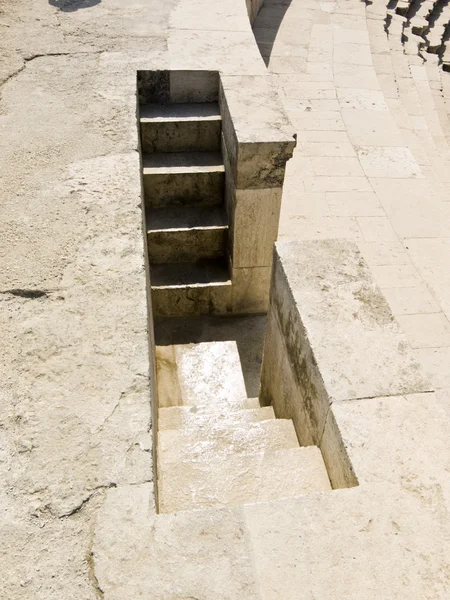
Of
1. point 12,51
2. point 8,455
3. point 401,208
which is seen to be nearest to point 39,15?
point 12,51

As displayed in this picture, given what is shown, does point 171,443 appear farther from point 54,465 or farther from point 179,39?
point 179,39

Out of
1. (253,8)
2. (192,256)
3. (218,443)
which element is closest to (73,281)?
(218,443)

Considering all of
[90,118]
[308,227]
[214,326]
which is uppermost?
[90,118]

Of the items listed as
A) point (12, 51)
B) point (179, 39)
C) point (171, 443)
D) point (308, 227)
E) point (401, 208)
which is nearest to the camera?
point (171, 443)

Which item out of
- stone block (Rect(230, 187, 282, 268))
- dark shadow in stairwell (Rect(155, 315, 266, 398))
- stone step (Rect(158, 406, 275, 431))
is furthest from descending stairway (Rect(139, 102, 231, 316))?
stone step (Rect(158, 406, 275, 431))

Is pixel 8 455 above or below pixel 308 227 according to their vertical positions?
above

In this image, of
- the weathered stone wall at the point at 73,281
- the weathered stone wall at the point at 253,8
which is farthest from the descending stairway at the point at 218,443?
the weathered stone wall at the point at 253,8

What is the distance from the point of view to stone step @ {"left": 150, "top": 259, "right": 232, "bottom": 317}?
470cm

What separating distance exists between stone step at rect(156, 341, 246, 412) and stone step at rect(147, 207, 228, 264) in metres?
0.83

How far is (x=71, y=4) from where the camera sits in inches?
217

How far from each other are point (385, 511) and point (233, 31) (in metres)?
4.77

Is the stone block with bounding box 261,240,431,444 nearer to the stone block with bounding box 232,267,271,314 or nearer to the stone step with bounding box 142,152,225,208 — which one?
the stone block with bounding box 232,267,271,314

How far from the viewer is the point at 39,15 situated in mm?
5242

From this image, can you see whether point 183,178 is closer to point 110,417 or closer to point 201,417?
point 201,417
